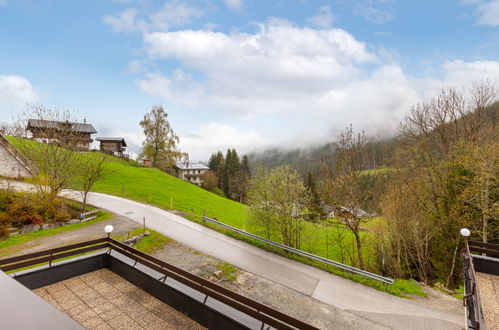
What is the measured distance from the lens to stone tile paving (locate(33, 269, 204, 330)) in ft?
19.5

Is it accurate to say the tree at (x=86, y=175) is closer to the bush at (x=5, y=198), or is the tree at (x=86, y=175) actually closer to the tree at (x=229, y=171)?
the bush at (x=5, y=198)

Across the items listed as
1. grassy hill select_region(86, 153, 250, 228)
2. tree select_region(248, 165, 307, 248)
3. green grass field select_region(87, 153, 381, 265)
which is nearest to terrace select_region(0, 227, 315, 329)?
tree select_region(248, 165, 307, 248)

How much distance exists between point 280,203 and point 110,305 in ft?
35.7

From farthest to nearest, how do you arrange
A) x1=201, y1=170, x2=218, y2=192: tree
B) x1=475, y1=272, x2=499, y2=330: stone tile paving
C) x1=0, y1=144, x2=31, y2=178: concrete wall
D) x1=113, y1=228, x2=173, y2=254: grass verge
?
1. x1=201, y1=170, x2=218, y2=192: tree
2. x1=0, y1=144, x2=31, y2=178: concrete wall
3. x1=113, y1=228, x2=173, y2=254: grass verge
4. x1=475, y1=272, x2=499, y2=330: stone tile paving

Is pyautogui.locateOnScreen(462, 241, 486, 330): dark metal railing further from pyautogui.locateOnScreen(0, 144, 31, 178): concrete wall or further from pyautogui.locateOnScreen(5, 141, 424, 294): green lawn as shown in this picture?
pyautogui.locateOnScreen(0, 144, 31, 178): concrete wall

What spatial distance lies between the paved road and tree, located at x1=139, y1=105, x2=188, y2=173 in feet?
93.9

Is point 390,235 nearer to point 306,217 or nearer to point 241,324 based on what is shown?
point 306,217

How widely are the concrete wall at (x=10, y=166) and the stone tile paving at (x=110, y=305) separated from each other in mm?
24835

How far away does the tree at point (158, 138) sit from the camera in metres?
46.8

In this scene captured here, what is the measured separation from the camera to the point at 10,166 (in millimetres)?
25438

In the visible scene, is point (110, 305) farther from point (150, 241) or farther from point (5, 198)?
point (5, 198)

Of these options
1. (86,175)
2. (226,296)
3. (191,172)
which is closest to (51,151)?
(86,175)

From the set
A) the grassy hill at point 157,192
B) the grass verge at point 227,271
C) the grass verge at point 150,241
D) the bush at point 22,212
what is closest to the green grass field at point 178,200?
the grassy hill at point 157,192

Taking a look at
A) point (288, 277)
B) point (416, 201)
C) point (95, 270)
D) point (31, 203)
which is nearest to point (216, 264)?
point (288, 277)
